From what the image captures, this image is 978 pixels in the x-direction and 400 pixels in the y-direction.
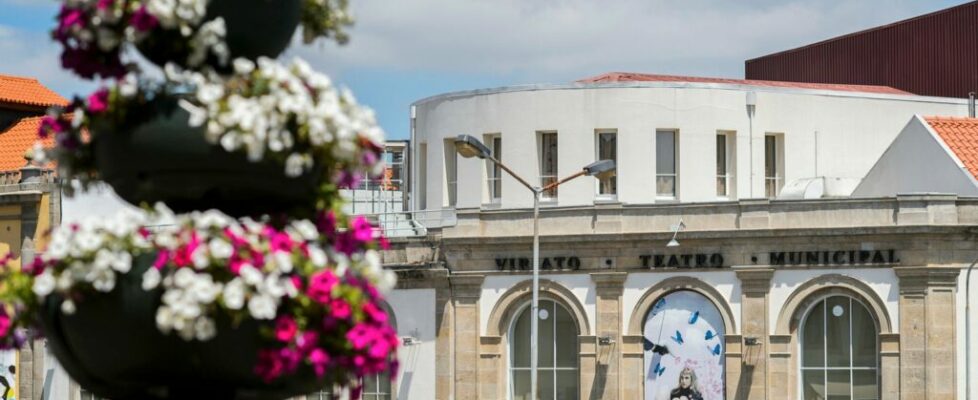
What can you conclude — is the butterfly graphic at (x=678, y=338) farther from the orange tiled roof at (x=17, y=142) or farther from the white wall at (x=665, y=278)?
the orange tiled roof at (x=17, y=142)

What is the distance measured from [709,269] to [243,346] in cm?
4410

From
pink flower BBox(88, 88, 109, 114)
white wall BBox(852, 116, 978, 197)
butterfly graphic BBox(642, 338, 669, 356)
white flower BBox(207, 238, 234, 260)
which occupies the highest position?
white wall BBox(852, 116, 978, 197)

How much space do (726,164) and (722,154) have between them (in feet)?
1.05

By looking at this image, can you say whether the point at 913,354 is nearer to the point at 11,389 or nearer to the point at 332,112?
the point at 11,389

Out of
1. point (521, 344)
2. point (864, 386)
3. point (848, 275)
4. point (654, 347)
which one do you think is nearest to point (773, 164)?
point (654, 347)

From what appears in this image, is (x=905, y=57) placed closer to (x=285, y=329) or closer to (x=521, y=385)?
(x=521, y=385)

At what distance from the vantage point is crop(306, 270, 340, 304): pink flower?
32.1 feet

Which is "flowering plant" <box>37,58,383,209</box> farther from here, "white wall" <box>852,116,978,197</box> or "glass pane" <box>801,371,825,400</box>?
"white wall" <box>852,116,978,197</box>

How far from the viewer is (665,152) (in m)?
59.5

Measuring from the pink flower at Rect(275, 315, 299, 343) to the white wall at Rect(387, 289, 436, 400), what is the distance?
46834mm

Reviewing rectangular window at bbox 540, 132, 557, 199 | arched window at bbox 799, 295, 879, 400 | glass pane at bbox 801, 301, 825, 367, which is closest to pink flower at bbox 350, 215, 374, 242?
arched window at bbox 799, 295, 879, 400

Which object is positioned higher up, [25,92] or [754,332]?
[25,92]

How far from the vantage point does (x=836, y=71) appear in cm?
7519

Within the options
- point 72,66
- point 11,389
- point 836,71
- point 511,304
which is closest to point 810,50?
point 836,71
